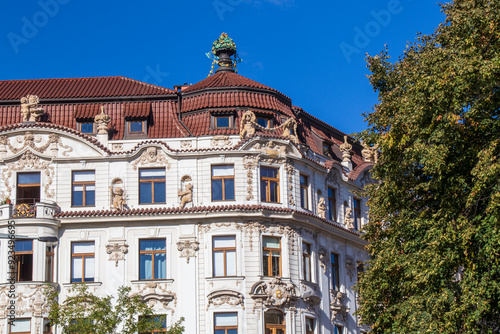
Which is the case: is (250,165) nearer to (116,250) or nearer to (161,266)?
(161,266)

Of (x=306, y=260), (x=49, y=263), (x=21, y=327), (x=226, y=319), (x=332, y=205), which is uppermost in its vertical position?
(x=332, y=205)

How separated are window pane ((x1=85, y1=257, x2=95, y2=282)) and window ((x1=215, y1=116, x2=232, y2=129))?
32.7 feet

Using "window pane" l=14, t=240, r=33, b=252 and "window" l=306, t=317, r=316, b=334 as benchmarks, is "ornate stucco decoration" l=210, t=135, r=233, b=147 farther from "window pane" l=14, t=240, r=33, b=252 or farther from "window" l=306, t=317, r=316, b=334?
"window pane" l=14, t=240, r=33, b=252

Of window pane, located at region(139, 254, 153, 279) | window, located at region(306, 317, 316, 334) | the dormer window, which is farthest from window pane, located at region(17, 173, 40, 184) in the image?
window, located at region(306, 317, 316, 334)

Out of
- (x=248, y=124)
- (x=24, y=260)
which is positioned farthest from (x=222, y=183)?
(x=24, y=260)

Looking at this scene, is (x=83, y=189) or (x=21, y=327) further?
(x=83, y=189)

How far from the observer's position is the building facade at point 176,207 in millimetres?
55469

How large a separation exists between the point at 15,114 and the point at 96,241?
9.02 metres

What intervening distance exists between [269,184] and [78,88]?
13123 millimetres

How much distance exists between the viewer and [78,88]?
205ft

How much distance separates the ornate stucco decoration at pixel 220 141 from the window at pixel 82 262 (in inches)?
330

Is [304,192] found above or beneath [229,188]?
above

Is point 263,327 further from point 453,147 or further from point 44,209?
point 453,147

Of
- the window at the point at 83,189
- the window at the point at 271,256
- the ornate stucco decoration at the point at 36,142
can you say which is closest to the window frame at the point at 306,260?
the window at the point at 271,256
